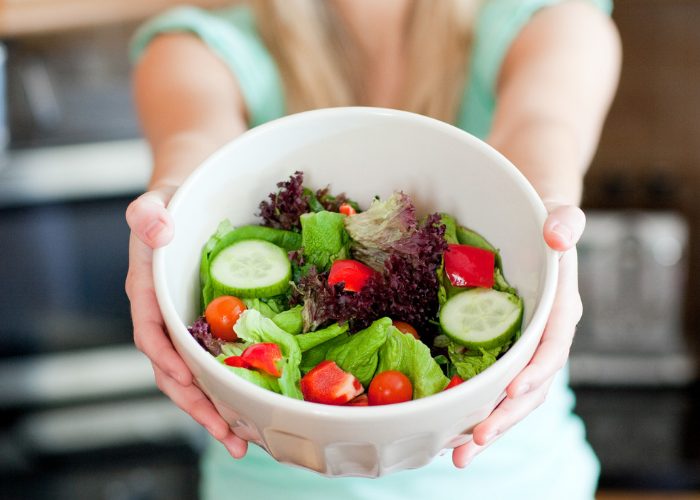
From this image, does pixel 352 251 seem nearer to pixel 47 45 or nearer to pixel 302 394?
pixel 302 394

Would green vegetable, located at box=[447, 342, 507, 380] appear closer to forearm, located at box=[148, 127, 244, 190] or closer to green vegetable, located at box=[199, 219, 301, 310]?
green vegetable, located at box=[199, 219, 301, 310]

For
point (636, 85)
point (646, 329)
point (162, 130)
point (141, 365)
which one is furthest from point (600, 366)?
point (162, 130)

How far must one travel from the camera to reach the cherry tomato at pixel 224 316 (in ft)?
2.24

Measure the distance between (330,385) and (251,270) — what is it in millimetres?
144

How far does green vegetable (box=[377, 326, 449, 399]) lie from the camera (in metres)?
0.65

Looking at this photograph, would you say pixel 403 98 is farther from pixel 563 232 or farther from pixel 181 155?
pixel 563 232

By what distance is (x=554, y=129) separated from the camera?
0.94m

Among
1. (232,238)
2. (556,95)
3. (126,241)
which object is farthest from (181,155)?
(126,241)

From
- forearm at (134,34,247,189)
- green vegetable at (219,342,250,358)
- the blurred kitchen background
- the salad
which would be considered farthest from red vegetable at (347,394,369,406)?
the blurred kitchen background

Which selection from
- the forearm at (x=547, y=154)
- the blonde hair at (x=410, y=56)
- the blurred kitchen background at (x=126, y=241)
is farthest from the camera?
the blurred kitchen background at (x=126, y=241)

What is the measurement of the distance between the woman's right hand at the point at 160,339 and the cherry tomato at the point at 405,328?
174 mm

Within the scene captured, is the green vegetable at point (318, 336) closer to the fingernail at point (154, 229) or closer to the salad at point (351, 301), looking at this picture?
the salad at point (351, 301)

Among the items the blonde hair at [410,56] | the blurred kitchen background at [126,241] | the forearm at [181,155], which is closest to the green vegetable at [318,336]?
the forearm at [181,155]

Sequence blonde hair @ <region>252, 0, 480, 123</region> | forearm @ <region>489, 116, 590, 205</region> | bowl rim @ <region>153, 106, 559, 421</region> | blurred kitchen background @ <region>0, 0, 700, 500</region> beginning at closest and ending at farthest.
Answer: bowl rim @ <region>153, 106, 559, 421</region> < forearm @ <region>489, 116, 590, 205</region> < blonde hair @ <region>252, 0, 480, 123</region> < blurred kitchen background @ <region>0, 0, 700, 500</region>
